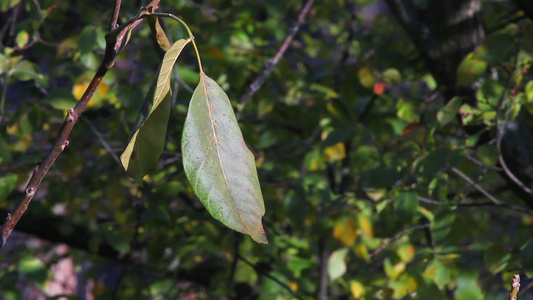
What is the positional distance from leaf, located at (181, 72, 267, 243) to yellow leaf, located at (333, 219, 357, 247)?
131 cm

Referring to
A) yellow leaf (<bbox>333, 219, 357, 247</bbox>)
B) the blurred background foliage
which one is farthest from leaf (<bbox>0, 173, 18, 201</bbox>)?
yellow leaf (<bbox>333, 219, 357, 247</bbox>)

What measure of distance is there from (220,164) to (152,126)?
4.0 inches

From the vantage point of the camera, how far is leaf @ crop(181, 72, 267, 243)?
0.68m

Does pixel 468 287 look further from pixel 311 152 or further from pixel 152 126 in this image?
pixel 152 126

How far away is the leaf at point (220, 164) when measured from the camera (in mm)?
680

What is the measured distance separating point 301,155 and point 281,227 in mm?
345

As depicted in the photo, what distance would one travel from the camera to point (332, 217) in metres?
2.07

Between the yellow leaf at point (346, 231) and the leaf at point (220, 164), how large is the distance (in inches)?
51.5

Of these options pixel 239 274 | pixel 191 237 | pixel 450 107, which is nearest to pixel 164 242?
pixel 191 237

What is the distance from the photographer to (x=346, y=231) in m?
1.98

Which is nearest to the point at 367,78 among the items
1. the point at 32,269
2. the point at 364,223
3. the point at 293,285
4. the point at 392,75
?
the point at 392,75

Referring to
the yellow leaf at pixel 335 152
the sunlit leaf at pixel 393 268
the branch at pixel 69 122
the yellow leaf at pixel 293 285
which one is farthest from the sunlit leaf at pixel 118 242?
the branch at pixel 69 122

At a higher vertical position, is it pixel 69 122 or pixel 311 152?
pixel 69 122

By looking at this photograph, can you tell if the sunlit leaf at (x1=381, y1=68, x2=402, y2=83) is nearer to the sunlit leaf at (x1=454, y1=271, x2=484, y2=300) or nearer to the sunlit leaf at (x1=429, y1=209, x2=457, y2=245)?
the sunlit leaf at (x1=429, y1=209, x2=457, y2=245)
